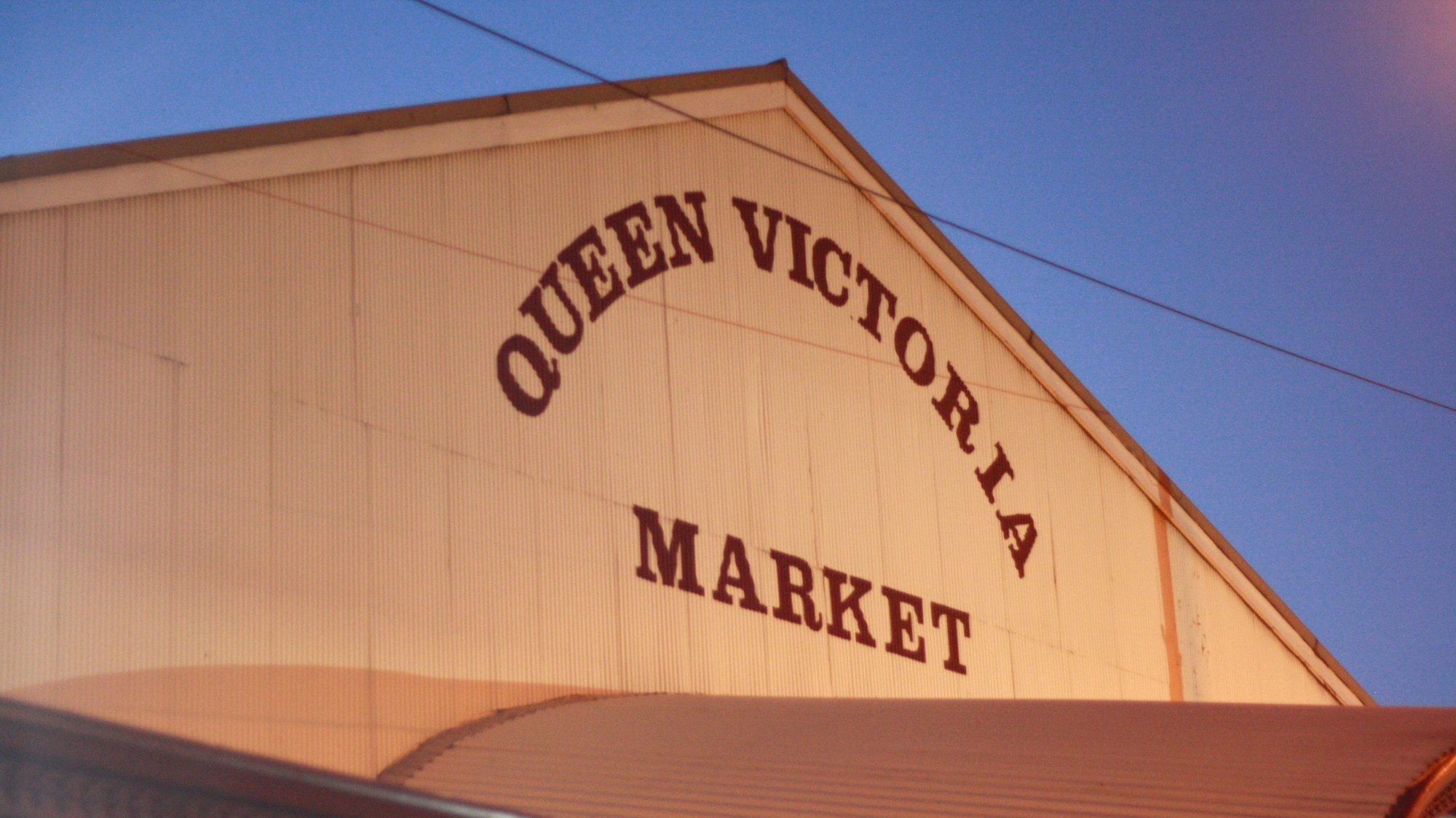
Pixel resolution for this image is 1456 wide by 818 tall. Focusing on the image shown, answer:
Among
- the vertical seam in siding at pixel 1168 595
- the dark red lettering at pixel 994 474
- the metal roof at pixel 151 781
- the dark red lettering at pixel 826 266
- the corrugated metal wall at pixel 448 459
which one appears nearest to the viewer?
the metal roof at pixel 151 781

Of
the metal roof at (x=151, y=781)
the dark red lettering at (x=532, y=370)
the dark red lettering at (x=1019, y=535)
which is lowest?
the metal roof at (x=151, y=781)

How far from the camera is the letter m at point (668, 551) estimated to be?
13.9 m

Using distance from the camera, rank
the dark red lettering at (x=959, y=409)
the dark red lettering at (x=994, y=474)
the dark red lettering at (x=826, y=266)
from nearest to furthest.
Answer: the dark red lettering at (x=826, y=266)
the dark red lettering at (x=959, y=409)
the dark red lettering at (x=994, y=474)

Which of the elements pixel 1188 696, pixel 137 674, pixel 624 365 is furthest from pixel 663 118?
pixel 1188 696

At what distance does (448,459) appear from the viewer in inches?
479

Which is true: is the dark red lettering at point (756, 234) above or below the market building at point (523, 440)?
above

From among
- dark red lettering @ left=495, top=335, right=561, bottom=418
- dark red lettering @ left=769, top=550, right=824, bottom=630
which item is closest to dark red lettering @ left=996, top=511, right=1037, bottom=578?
dark red lettering @ left=769, top=550, right=824, bottom=630

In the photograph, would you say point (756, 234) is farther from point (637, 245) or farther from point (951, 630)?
point (951, 630)

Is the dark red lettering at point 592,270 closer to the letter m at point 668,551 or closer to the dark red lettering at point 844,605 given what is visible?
the letter m at point 668,551

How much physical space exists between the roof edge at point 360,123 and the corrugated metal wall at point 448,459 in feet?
1.10

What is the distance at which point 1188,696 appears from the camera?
21.6 metres

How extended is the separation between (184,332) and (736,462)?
6.17 metres

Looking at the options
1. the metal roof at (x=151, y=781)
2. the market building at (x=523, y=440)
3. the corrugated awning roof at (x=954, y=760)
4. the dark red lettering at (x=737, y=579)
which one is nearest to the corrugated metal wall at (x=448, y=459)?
the market building at (x=523, y=440)

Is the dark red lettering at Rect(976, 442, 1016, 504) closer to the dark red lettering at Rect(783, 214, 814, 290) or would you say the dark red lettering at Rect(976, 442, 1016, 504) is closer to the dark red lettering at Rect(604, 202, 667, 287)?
the dark red lettering at Rect(783, 214, 814, 290)
